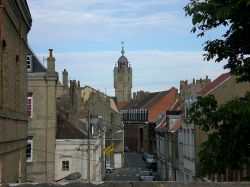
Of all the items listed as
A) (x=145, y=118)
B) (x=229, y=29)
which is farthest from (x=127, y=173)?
(x=229, y=29)

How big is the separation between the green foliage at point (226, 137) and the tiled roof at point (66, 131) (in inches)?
1167

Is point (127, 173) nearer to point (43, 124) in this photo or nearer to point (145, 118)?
point (43, 124)

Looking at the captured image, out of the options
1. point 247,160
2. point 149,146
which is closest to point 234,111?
point 247,160

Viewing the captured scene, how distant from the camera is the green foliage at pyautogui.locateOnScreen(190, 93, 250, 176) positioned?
39.9ft

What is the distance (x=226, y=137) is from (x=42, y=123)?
26986mm

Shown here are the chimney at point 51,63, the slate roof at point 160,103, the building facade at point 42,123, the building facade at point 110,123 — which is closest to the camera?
the building facade at point 42,123

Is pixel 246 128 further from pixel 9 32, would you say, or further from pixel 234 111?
pixel 9 32

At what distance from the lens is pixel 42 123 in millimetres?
38188

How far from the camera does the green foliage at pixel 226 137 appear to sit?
478 inches

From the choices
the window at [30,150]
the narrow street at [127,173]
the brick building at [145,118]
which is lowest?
the narrow street at [127,173]

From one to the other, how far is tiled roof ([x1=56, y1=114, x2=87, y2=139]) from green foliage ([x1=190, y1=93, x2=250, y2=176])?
29637mm

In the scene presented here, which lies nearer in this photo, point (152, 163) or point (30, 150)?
point (30, 150)

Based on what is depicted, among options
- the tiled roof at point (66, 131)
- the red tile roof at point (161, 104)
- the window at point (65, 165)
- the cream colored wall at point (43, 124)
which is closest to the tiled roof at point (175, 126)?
the tiled roof at point (66, 131)

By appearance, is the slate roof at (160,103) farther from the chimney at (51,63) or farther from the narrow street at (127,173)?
the chimney at (51,63)
